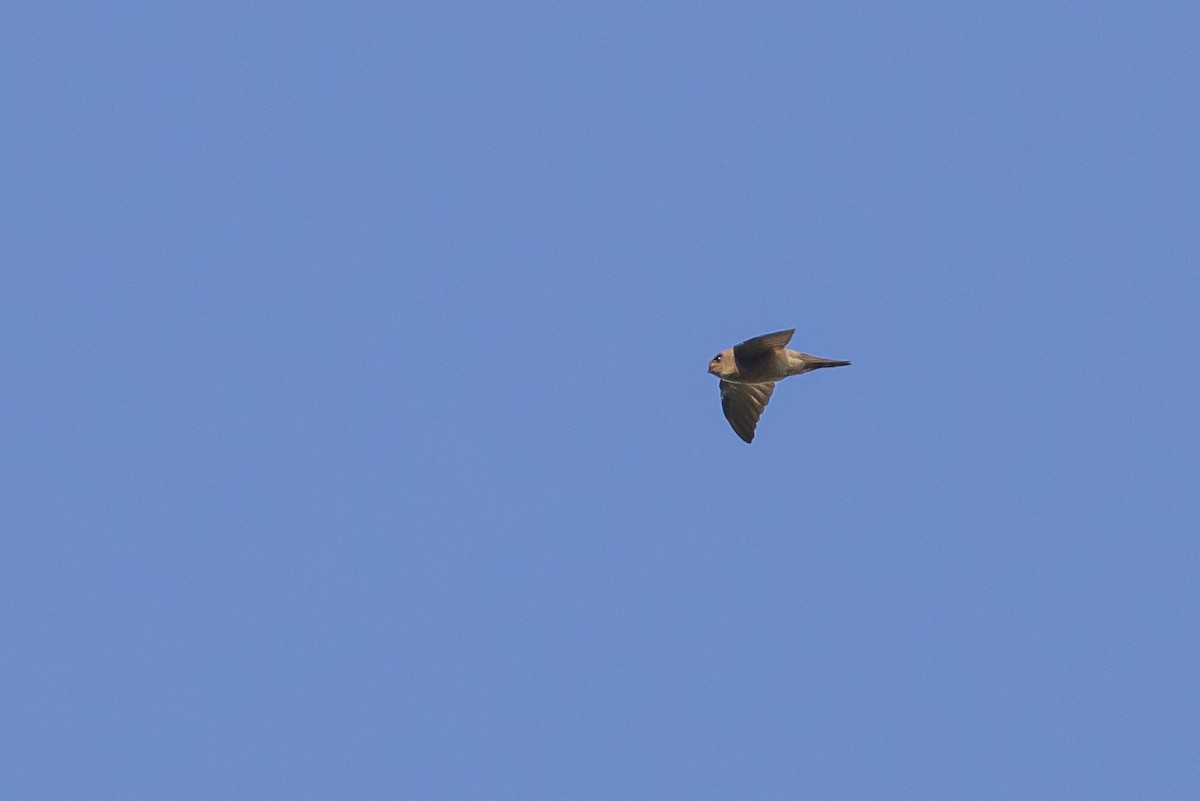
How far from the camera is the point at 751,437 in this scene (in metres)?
30.1

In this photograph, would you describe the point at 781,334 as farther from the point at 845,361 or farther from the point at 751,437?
the point at 751,437

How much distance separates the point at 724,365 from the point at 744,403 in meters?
1.61

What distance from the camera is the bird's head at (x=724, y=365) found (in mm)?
28484

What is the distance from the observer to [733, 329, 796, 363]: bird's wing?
27.0m

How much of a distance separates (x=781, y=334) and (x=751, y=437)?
143 inches

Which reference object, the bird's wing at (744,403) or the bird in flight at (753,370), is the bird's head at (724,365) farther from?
the bird's wing at (744,403)

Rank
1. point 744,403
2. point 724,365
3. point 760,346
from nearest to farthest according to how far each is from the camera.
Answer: point 760,346 → point 724,365 → point 744,403

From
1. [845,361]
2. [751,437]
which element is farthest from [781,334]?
[751,437]

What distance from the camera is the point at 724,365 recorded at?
2855 cm

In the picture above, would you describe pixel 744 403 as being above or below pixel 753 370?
above

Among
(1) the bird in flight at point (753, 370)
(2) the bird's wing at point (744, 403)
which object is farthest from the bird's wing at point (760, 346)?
(2) the bird's wing at point (744, 403)

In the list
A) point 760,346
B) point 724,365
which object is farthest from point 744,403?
point 760,346

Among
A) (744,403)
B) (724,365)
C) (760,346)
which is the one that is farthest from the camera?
(744,403)

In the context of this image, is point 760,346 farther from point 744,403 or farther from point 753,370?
point 744,403
